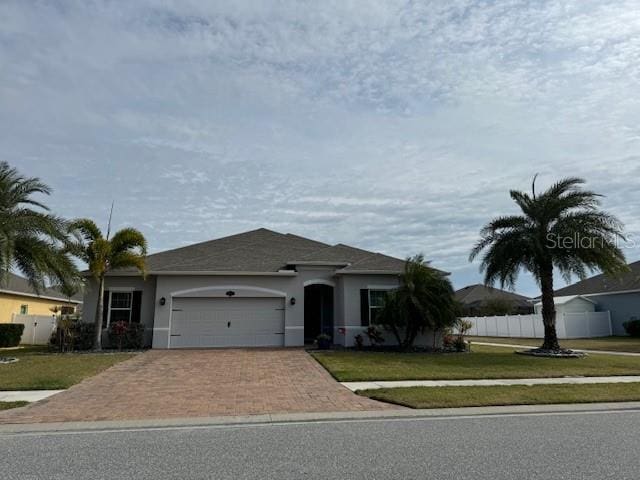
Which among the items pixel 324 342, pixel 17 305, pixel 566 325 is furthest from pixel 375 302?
pixel 17 305

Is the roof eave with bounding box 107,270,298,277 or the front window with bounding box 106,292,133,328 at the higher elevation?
the roof eave with bounding box 107,270,298,277

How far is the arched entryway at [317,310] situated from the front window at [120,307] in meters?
8.18

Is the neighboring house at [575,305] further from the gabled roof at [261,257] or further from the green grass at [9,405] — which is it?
the green grass at [9,405]

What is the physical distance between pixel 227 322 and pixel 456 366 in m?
10.1

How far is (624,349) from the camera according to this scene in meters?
21.9

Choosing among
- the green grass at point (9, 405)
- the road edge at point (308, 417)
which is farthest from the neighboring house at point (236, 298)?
the road edge at point (308, 417)

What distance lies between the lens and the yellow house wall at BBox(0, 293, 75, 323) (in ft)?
84.8

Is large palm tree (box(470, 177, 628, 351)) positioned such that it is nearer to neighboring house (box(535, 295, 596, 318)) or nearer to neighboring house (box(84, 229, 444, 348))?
neighboring house (box(84, 229, 444, 348))

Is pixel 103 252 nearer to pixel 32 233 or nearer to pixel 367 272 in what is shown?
pixel 32 233

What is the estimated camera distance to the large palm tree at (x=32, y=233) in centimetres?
1583

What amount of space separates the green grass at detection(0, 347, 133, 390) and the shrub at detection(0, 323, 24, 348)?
655cm

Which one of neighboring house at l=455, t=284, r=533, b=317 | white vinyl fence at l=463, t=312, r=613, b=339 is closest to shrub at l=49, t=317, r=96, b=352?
white vinyl fence at l=463, t=312, r=613, b=339

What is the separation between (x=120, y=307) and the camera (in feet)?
66.5

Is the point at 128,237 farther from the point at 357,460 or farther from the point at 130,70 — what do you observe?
the point at 357,460
